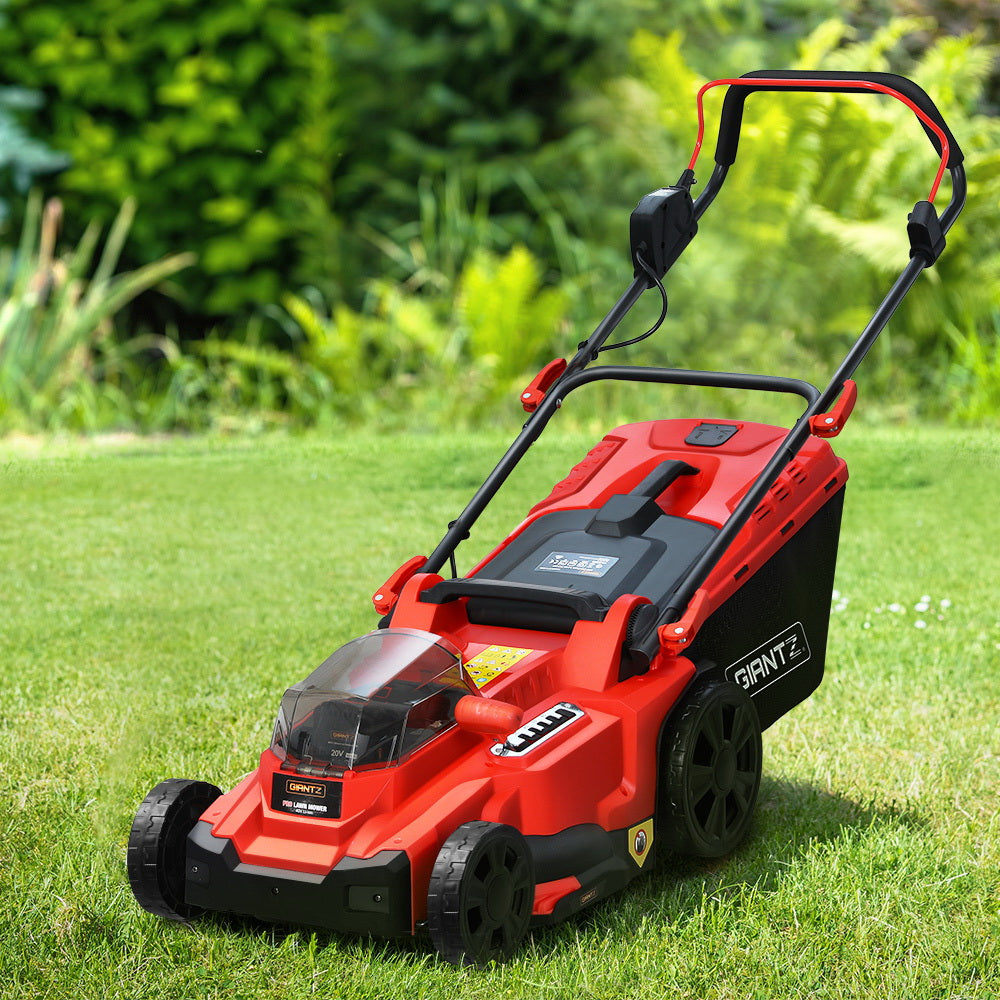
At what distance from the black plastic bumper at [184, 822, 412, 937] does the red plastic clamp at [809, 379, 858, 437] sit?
123 cm

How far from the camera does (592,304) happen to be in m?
9.05

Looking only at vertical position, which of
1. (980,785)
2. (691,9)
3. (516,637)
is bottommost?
(980,785)

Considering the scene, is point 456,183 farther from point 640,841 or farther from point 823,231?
point 640,841

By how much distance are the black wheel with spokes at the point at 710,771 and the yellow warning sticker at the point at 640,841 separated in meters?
0.04

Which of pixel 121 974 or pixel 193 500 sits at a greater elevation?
pixel 121 974

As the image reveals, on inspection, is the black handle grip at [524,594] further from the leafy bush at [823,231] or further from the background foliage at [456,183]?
the leafy bush at [823,231]

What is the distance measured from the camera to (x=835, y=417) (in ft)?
10.2

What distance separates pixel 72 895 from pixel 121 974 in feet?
Result: 1.15

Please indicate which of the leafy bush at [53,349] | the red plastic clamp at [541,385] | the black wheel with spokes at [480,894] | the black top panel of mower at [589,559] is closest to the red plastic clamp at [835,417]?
the black top panel of mower at [589,559]

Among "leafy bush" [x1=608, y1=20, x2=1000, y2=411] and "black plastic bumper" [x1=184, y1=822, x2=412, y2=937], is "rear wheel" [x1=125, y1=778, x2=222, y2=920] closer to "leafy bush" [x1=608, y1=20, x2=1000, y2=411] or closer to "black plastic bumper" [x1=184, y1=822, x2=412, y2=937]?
"black plastic bumper" [x1=184, y1=822, x2=412, y2=937]

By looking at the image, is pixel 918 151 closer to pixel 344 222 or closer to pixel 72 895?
pixel 344 222

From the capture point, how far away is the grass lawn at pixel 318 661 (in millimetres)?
2668

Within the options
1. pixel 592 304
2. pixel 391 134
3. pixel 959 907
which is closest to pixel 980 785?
pixel 959 907

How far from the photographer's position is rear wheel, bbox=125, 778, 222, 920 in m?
2.73
